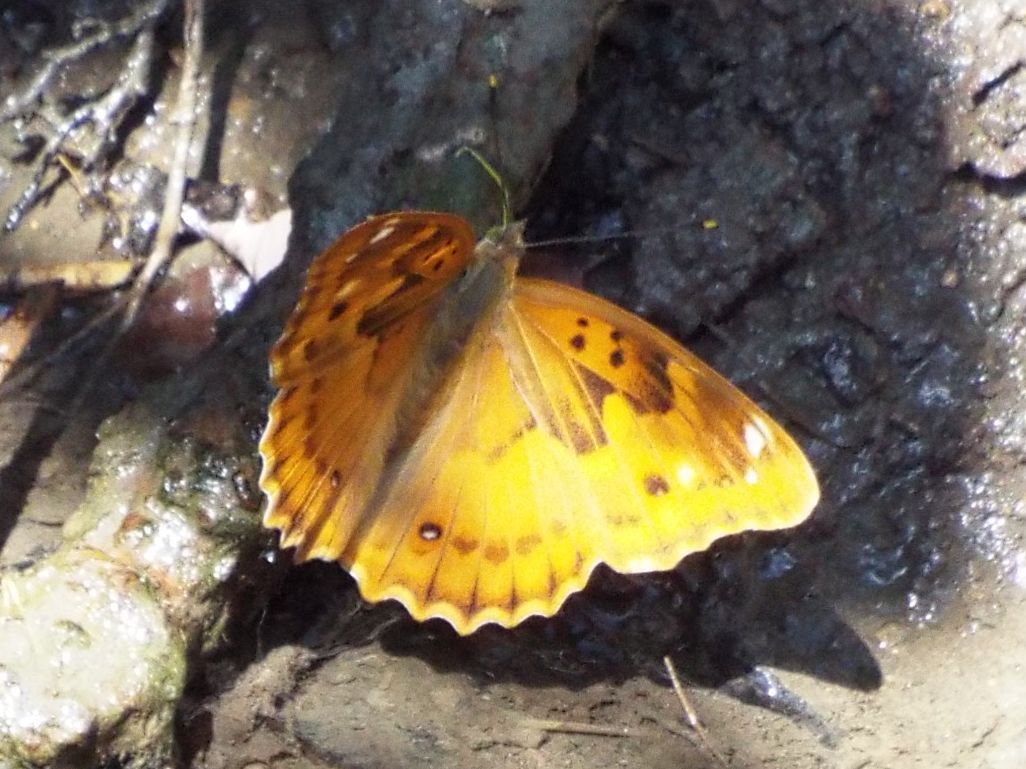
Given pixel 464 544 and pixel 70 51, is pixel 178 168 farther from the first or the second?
pixel 464 544

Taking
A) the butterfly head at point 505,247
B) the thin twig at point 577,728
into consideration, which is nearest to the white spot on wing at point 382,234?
the butterfly head at point 505,247

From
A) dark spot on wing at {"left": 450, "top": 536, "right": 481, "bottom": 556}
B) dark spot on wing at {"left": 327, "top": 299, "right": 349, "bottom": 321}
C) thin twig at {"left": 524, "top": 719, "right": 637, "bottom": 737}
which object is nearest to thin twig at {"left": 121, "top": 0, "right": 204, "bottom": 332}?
dark spot on wing at {"left": 327, "top": 299, "right": 349, "bottom": 321}

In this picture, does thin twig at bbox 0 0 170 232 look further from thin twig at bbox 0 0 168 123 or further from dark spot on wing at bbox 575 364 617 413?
dark spot on wing at bbox 575 364 617 413

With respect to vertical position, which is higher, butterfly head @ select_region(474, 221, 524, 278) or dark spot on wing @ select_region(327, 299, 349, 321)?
butterfly head @ select_region(474, 221, 524, 278)

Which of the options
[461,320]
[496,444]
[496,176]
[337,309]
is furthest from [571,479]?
[496,176]

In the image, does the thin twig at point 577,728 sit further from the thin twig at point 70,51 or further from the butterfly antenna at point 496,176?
the thin twig at point 70,51

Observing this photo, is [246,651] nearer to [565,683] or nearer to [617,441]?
[565,683]
